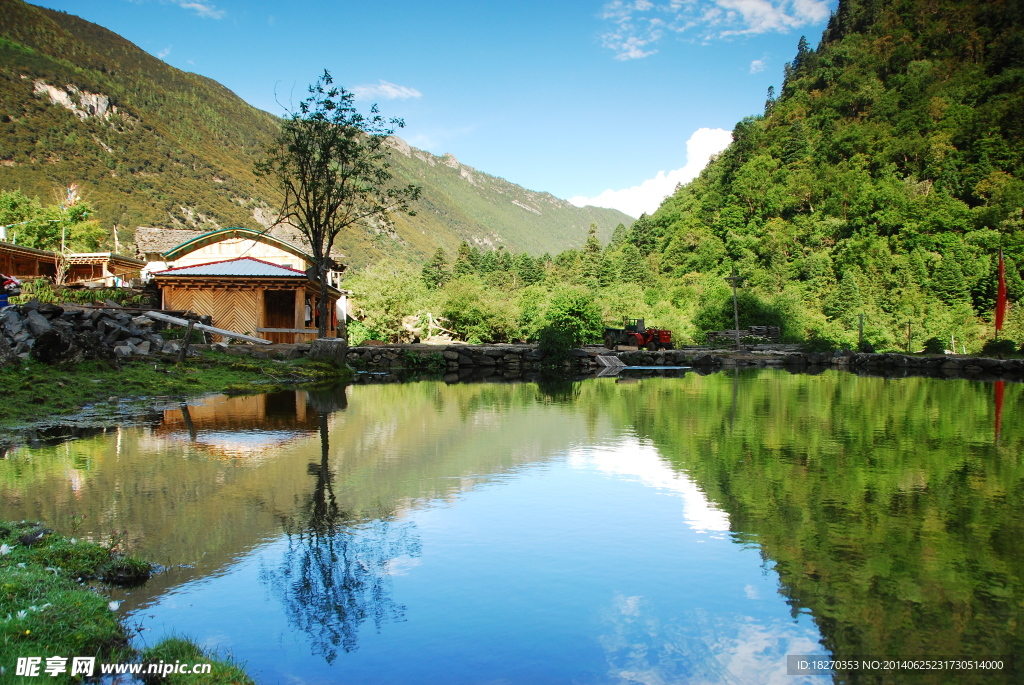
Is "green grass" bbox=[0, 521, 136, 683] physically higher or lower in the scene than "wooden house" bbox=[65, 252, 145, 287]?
lower

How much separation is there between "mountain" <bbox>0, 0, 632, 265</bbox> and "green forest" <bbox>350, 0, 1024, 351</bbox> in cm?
2747

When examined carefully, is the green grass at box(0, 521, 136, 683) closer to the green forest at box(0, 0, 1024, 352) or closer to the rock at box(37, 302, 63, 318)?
the rock at box(37, 302, 63, 318)

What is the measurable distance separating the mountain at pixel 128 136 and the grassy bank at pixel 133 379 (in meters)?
44.8

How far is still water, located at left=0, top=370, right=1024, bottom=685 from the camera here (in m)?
3.80

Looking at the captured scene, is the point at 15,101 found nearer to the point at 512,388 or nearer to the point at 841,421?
the point at 512,388

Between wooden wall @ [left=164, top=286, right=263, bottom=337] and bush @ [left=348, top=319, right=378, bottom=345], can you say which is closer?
wooden wall @ [left=164, top=286, right=263, bottom=337]

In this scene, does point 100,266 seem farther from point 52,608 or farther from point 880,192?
point 880,192

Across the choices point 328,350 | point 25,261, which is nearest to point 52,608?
point 328,350

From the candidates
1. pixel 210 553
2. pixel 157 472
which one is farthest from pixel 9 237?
pixel 210 553

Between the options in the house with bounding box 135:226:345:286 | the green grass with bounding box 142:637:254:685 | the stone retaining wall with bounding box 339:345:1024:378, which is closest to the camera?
the green grass with bounding box 142:637:254:685

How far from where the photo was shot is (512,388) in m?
20.0

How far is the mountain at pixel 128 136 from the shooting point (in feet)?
222

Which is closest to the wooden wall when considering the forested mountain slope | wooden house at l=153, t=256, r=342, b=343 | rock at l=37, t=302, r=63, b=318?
wooden house at l=153, t=256, r=342, b=343

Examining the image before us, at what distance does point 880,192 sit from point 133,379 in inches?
2719
